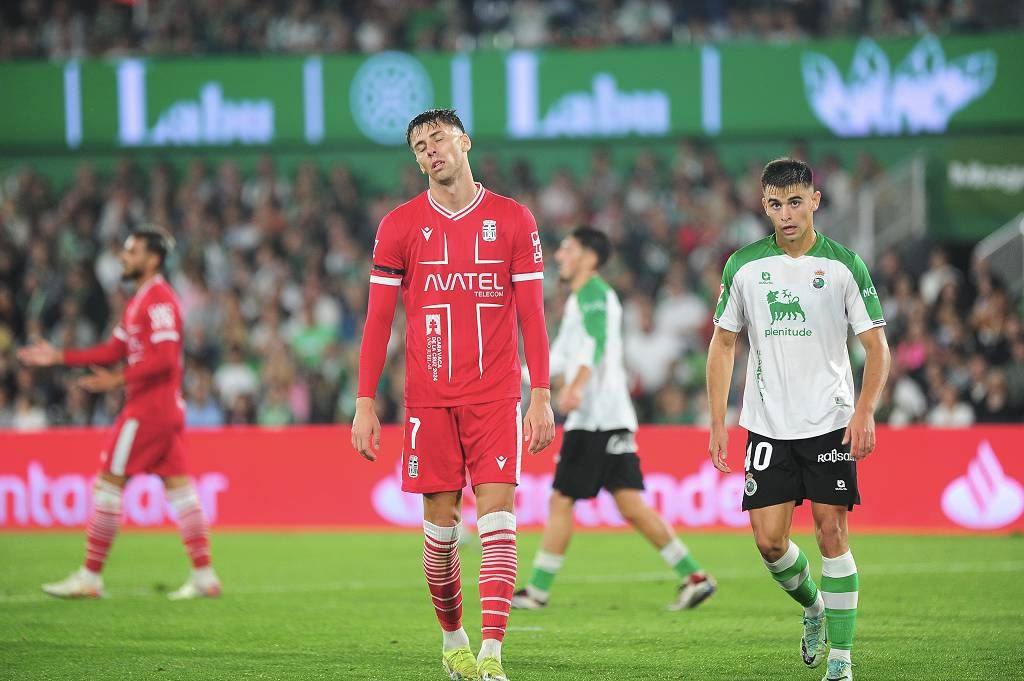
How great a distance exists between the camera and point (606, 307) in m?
10.4

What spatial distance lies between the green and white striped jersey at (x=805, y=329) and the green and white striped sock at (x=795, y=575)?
664mm

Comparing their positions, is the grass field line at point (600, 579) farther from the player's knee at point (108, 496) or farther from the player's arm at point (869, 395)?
the player's arm at point (869, 395)

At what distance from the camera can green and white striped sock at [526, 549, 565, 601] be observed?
10234mm

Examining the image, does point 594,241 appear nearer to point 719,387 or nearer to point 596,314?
point 596,314

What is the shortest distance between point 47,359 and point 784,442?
5856mm

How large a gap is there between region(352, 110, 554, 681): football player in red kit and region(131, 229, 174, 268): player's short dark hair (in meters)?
4.14

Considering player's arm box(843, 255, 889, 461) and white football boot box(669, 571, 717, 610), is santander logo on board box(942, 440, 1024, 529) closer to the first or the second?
white football boot box(669, 571, 717, 610)

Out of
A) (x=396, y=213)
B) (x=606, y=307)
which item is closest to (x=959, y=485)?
(x=606, y=307)

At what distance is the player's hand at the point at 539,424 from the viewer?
6.95m

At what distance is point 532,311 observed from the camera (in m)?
7.20

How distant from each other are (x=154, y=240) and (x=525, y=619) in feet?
12.7

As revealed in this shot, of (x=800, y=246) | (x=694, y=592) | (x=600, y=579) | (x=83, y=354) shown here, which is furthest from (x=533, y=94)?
(x=800, y=246)

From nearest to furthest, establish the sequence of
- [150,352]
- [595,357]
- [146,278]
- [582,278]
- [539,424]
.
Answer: [539,424]
[595,357]
[582,278]
[150,352]
[146,278]

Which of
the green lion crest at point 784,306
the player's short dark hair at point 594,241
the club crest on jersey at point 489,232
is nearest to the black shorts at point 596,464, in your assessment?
the player's short dark hair at point 594,241
